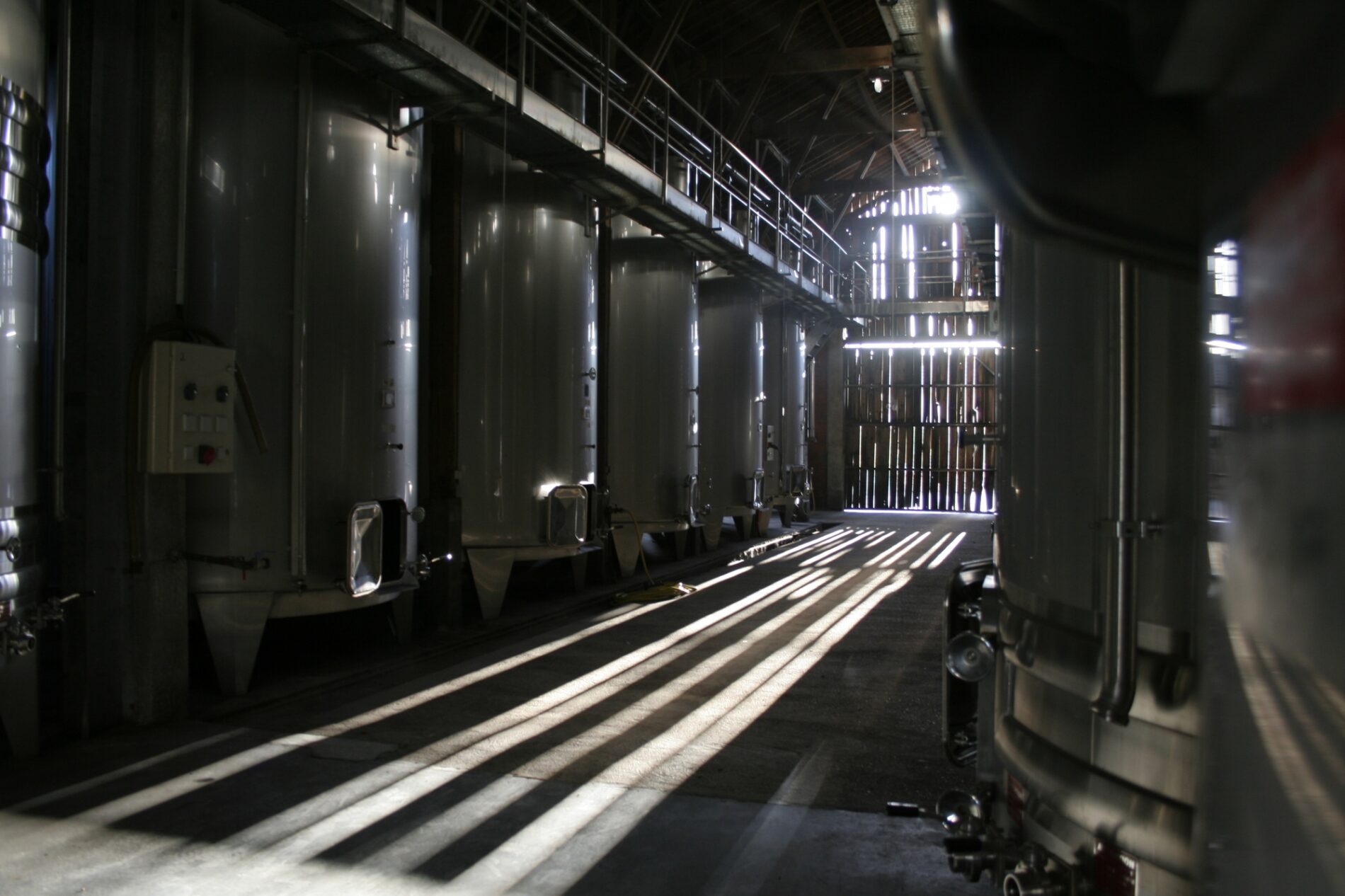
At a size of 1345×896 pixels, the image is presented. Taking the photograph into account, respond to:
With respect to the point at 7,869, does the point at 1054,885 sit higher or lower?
higher

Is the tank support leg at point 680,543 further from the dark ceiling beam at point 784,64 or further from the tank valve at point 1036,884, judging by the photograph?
the tank valve at point 1036,884

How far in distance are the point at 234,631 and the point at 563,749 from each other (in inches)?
89.1

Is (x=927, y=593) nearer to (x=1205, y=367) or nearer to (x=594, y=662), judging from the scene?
(x=594, y=662)

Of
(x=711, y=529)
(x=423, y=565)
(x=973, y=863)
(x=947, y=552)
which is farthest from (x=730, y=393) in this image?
(x=973, y=863)

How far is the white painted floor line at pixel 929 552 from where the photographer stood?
13.1 m

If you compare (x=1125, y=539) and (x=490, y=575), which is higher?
(x=1125, y=539)

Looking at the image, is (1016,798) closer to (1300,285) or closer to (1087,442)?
(1087,442)

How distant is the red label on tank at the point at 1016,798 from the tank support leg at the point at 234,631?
483 cm

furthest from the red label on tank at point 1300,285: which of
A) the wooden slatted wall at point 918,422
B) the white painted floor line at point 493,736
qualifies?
the wooden slatted wall at point 918,422

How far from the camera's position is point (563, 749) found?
5043 millimetres

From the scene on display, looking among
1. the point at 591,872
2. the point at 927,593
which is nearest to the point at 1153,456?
the point at 591,872

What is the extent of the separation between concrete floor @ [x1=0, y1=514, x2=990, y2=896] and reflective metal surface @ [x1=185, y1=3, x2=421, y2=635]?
38.0 inches

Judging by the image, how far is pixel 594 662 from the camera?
706 centimetres

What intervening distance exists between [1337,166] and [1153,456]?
1187 millimetres
